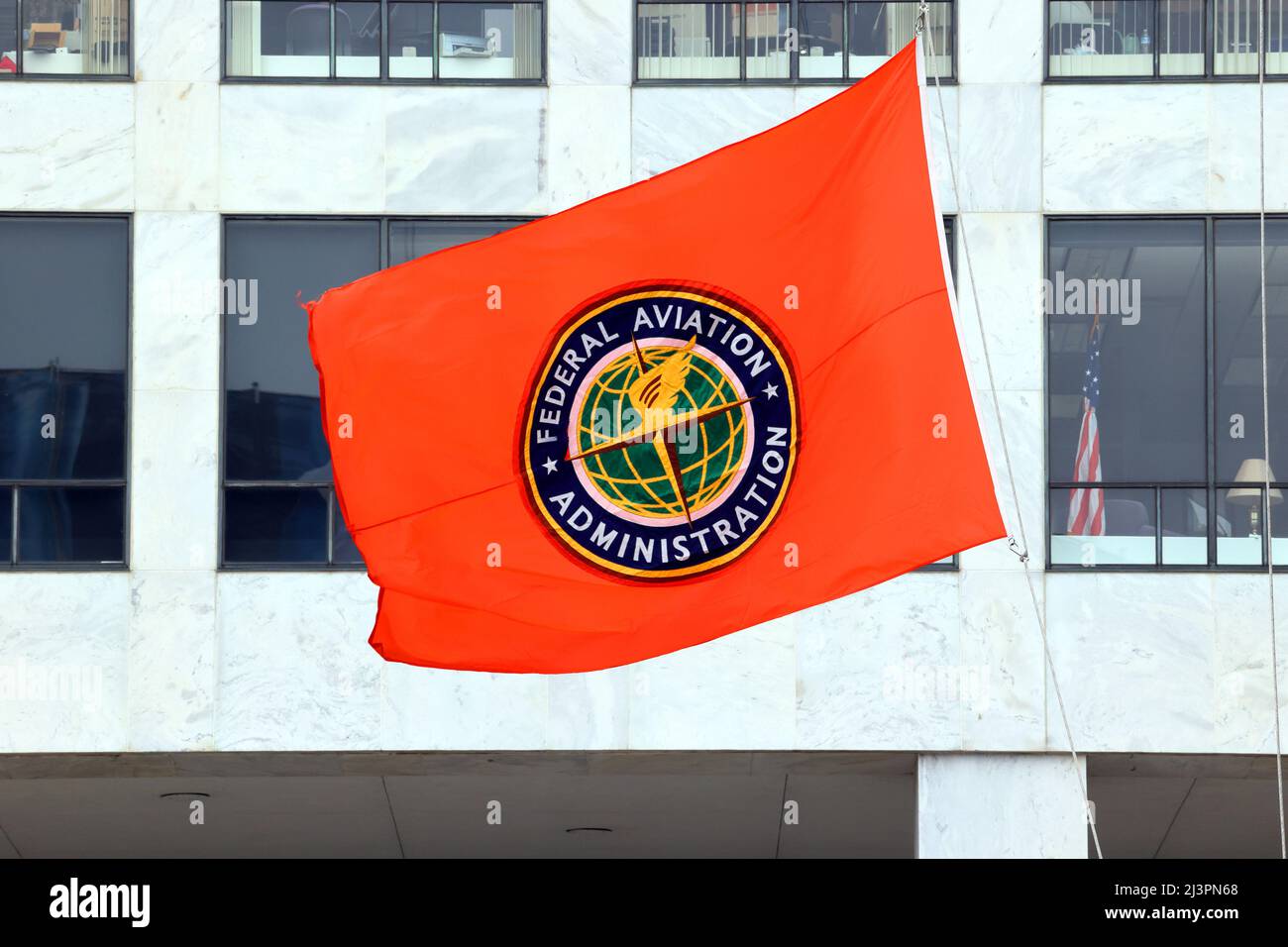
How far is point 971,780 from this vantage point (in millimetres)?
16094

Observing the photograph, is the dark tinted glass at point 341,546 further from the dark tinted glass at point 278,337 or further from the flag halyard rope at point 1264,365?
the flag halyard rope at point 1264,365

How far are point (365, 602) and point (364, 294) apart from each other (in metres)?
5.38

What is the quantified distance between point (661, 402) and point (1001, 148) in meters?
6.41

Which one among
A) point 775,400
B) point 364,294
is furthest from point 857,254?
point 364,294

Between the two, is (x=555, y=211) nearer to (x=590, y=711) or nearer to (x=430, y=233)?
(x=430, y=233)

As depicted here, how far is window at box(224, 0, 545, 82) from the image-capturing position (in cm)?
1670

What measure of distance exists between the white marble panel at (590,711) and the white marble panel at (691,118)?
391 centimetres

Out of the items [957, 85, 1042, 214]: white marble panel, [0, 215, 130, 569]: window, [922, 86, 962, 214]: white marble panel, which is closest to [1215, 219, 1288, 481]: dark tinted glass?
[957, 85, 1042, 214]: white marble panel

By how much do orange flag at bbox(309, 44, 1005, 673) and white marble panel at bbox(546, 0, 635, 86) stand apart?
5.56 m

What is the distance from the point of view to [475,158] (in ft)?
54.3

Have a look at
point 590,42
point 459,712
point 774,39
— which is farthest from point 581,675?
point 774,39

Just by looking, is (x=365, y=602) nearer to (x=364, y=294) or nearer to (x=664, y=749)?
(x=664, y=749)

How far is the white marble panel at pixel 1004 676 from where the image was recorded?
15969 millimetres

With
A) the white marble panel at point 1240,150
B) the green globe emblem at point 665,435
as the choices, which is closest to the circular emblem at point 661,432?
the green globe emblem at point 665,435
